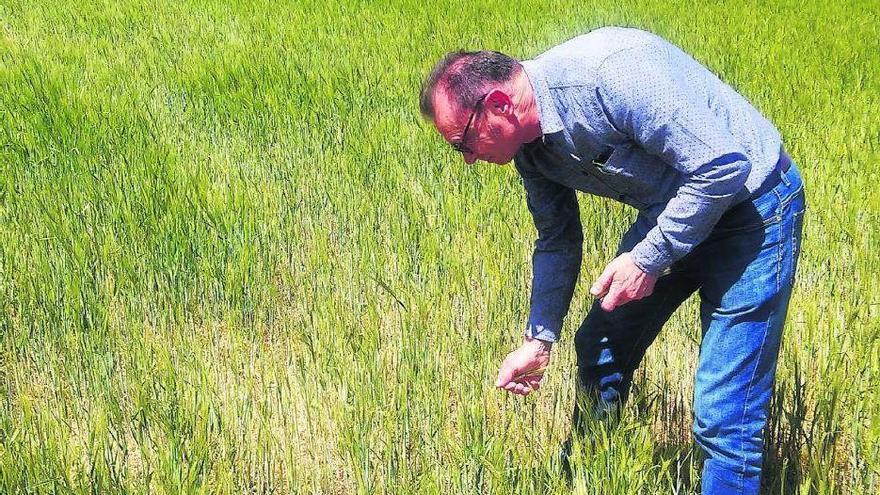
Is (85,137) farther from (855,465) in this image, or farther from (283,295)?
(855,465)

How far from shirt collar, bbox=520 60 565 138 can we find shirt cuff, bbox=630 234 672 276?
0.27 m

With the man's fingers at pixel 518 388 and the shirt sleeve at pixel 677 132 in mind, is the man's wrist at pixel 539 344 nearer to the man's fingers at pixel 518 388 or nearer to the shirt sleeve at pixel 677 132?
the man's fingers at pixel 518 388

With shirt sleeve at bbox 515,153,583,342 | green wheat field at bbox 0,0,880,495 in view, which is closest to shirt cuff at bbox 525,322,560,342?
shirt sleeve at bbox 515,153,583,342

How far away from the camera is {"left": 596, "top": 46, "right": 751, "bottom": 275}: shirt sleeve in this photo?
1.50 m

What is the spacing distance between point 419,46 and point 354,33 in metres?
0.81

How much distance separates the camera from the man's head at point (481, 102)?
1567mm

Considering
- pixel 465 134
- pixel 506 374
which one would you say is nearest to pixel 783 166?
pixel 465 134

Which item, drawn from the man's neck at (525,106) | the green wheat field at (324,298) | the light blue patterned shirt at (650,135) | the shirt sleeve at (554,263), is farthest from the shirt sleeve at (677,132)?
the green wheat field at (324,298)

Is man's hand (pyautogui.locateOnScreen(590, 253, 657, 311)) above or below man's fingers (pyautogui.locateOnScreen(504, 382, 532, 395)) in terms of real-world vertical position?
above

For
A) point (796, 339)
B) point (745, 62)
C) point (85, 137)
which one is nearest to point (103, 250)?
point (85, 137)

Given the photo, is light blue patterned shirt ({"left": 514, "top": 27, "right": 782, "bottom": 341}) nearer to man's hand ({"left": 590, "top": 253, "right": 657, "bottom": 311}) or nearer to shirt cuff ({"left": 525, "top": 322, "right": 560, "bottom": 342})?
man's hand ({"left": 590, "top": 253, "right": 657, "bottom": 311})

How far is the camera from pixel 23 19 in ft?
24.1

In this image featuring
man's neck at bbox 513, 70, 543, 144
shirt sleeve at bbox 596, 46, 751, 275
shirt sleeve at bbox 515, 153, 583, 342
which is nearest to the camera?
shirt sleeve at bbox 596, 46, 751, 275

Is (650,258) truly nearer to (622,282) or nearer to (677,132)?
(622,282)
